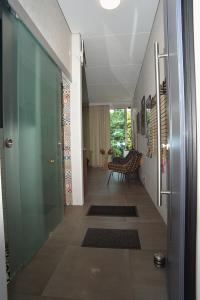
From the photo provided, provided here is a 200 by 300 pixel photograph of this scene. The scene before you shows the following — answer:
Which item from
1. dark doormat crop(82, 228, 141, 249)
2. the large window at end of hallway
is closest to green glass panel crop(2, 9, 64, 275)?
dark doormat crop(82, 228, 141, 249)

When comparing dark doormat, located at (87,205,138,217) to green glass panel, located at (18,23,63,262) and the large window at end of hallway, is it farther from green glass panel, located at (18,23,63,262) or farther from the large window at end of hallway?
the large window at end of hallway

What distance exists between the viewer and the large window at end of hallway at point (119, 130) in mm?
8352

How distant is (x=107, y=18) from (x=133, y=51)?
1.09 m

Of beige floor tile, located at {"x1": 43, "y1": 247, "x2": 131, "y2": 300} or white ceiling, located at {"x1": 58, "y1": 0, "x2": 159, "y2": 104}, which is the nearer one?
beige floor tile, located at {"x1": 43, "y1": 247, "x2": 131, "y2": 300}

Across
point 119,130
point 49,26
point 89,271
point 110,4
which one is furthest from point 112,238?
point 119,130

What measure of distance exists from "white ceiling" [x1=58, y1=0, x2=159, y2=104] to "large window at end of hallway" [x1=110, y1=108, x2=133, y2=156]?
308cm

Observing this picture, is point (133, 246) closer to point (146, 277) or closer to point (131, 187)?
point (146, 277)

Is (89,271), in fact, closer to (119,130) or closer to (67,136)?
(67,136)

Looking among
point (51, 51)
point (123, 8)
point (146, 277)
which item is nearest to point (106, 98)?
point (123, 8)

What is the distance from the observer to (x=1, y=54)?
138cm

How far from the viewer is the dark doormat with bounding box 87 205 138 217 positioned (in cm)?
278

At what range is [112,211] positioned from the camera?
9.55ft

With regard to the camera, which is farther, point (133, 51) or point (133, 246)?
point (133, 51)

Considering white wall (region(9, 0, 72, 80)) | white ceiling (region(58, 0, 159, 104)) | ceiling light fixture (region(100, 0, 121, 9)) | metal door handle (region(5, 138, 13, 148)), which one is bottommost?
metal door handle (region(5, 138, 13, 148))
